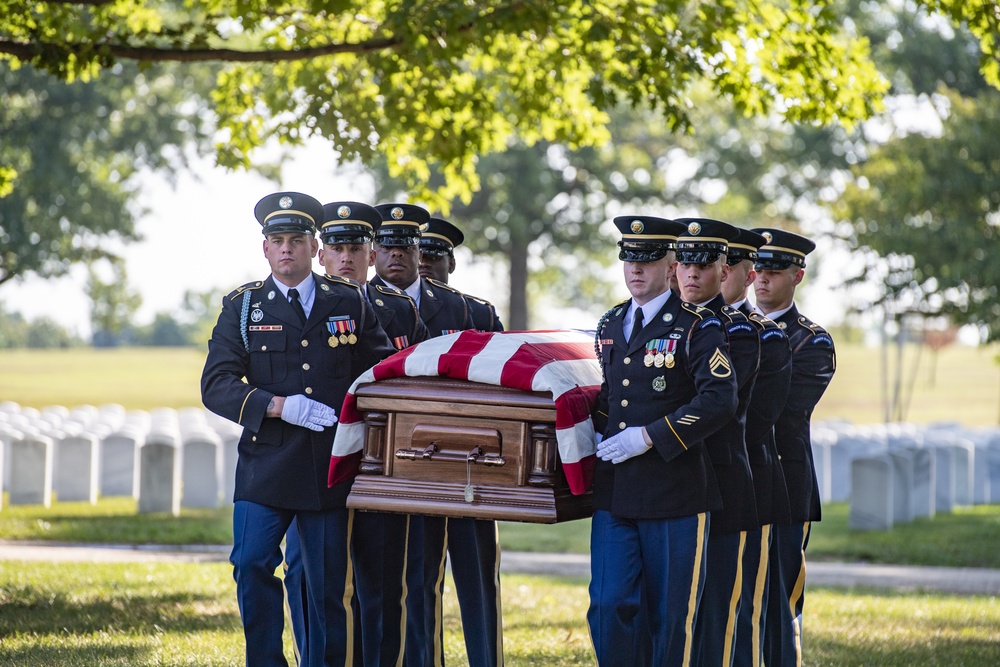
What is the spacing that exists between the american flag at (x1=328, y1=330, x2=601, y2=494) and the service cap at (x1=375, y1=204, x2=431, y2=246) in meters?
0.93

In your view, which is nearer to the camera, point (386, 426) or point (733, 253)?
point (386, 426)

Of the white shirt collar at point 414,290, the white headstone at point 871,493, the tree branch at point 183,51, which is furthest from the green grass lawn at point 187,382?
the white shirt collar at point 414,290

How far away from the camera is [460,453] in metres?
4.77

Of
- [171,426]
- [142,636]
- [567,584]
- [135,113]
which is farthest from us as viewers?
[135,113]

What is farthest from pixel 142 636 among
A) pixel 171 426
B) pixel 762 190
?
pixel 762 190

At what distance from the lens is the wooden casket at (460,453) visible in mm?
4676

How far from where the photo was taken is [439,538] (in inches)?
222

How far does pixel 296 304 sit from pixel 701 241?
160 cm

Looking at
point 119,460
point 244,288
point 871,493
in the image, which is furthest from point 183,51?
point 871,493

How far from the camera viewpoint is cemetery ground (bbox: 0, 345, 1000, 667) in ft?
21.9

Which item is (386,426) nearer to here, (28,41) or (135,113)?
(28,41)

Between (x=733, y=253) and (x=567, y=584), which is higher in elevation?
(x=733, y=253)

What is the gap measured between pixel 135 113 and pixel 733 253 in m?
20.6

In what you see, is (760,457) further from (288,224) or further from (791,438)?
(288,224)
